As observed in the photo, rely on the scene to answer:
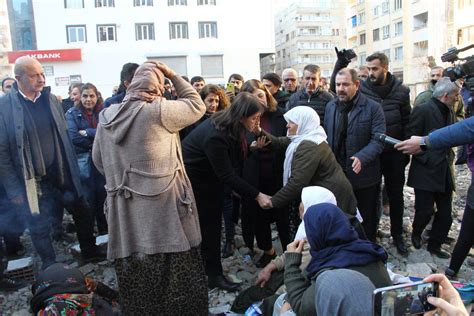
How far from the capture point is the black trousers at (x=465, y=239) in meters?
3.61

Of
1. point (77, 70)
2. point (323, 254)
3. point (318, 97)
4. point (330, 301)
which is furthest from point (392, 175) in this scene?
point (77, 70)

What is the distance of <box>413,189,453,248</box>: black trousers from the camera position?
4.38m

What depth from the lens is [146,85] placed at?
2.64 m

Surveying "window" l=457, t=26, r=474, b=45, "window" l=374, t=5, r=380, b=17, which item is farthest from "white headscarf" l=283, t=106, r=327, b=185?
"window" l=374, t=5, r=380, b=17

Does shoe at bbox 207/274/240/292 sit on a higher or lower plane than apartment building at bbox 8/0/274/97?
lower

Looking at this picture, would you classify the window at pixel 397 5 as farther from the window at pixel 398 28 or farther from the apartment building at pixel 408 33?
the window at pixel 398 28

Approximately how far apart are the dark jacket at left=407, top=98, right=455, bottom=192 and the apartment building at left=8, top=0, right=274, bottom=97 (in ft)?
90.1

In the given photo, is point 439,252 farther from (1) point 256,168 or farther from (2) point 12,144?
(2) point 12,144

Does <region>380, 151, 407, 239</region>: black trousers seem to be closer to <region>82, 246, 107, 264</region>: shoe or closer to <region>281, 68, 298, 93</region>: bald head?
<region>281, 68, 298, 93</region>: bald head

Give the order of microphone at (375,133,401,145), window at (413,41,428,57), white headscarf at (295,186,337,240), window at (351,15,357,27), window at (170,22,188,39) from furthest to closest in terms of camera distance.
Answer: window at (351,15,357,27) → window at (413,41,428,57) → window at (170,22,188,39) → microphone at (375,133,401,145) → white headscarf at (295,186,337,240)

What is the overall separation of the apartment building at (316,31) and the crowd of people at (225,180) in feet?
209

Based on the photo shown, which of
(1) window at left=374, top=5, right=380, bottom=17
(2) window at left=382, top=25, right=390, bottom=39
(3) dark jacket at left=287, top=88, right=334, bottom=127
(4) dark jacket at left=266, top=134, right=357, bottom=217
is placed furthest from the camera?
(1) window at left=374, top=5, right=380, bottom=17

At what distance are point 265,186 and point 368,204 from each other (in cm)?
103

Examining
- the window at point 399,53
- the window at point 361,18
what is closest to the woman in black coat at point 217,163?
the window at point 399,53
